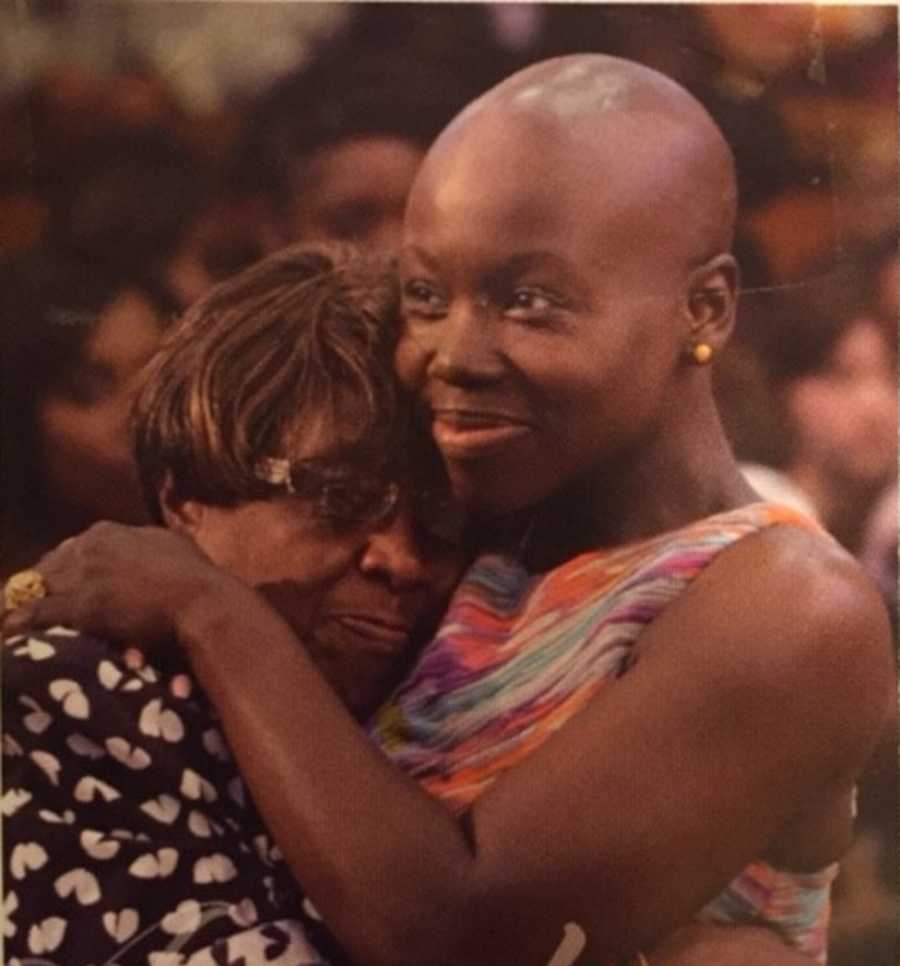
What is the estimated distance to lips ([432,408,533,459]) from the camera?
1025 mm

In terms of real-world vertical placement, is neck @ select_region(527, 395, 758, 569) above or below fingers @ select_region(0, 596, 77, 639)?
above

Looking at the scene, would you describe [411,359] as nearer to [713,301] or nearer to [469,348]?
[469,348]

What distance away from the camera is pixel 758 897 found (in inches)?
39.2

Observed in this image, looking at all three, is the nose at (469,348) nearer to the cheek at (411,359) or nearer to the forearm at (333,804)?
the cheek at (411,359)

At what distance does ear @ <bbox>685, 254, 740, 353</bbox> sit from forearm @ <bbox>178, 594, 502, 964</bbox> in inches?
13.0

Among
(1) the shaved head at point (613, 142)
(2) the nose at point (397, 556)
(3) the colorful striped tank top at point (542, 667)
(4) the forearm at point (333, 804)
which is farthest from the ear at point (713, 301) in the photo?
(4) the forearm at point (333, 804)

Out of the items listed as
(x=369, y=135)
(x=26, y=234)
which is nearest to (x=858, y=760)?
(x=369, y=135)

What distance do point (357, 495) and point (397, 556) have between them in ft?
0.15

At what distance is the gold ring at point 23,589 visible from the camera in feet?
3.32

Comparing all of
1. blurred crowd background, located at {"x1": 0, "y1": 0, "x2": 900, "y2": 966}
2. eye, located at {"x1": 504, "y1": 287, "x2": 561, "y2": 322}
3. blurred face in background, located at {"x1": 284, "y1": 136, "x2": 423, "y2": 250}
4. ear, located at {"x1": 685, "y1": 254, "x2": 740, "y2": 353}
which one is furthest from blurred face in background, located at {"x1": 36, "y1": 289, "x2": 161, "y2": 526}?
ear, located at {"x1": 685, "y1": 254, "x2": 740, "y2": 353}

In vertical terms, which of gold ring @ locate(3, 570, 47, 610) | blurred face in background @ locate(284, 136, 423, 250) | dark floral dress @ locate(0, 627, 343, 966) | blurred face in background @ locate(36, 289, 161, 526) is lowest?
dark floral dress @ locate(0, 627, 343, 966)

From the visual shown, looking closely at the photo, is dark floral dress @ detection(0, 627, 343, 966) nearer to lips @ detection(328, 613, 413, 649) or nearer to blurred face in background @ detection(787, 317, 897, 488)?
lips @ detection(328, 613, 413, 649)

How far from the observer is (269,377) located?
1.02 m

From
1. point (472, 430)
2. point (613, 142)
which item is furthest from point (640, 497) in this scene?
point (613, 142)
